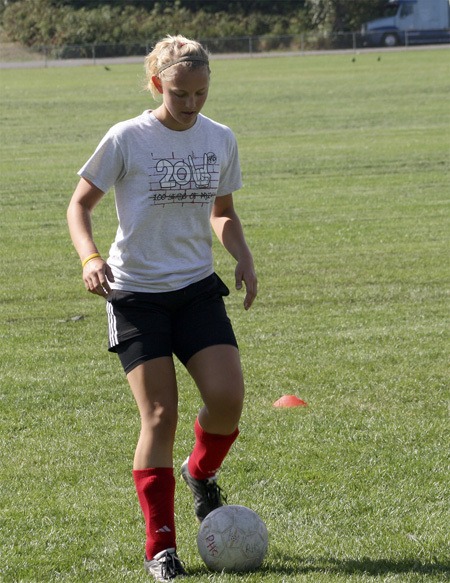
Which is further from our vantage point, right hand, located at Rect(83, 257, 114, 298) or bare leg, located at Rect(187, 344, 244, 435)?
bare leg, located at Rect(187, 344, 244, 435)

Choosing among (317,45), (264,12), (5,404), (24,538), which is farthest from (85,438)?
(264,12)

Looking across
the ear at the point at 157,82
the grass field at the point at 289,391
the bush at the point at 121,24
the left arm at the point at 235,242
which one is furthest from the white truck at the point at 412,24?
the ear at the point at 157,82

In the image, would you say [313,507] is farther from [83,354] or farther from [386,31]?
[386,31]

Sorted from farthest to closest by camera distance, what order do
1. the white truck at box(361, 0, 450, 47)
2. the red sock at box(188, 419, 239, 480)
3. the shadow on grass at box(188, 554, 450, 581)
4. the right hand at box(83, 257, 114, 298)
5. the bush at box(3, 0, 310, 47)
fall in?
the bush at box(3, 0, 310, 47)
the white truck at box(361, 0, 450, 47)
the red sock at box(188, 419, 239, 480)
the shadow on grass at box(188, 554, 450, 581)
the right hand at box(83, 257, 114, 298)

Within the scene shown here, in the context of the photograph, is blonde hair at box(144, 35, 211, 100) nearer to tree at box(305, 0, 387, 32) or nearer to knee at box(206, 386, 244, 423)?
knee at box(206, 386, 244, 423)

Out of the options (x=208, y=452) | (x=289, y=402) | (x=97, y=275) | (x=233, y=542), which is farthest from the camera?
(x=289, y=402)

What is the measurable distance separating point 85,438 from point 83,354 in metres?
1.87

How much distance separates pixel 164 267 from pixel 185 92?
2.21ft

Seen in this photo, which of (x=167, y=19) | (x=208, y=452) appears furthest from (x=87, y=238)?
(x=167, y=19)

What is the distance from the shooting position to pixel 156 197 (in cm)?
440

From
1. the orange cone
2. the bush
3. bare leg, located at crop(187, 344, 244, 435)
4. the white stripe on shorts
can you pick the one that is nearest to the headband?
the white stripe on shorts

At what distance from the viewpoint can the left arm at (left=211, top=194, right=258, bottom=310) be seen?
4.73 meters

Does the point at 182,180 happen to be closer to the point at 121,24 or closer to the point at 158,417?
the point at 158,417

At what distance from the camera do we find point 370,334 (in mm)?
8102
